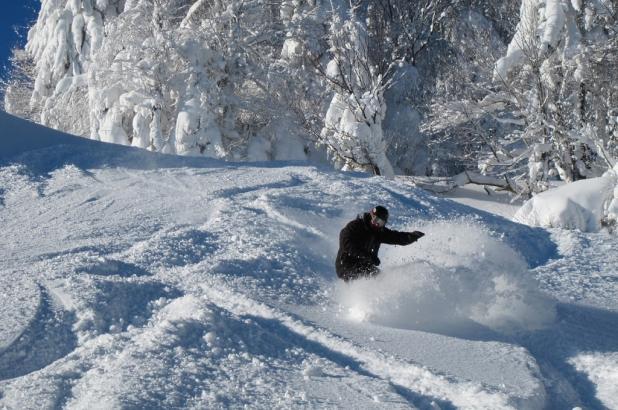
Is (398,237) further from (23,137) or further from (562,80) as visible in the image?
(562,80)

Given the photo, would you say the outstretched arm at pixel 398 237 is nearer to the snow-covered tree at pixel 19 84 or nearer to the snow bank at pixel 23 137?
the snow bank at pixel 23 137

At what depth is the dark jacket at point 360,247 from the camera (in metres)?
6.52

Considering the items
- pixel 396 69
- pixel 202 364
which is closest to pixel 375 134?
pixel 396 69

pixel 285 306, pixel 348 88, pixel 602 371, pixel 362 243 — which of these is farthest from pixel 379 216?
pixel 348 88

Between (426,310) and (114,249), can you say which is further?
(114,249)

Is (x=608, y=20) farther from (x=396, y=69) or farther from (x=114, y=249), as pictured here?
(x=114, y=249)

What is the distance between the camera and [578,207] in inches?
452

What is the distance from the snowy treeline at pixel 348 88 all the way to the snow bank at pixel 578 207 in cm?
404

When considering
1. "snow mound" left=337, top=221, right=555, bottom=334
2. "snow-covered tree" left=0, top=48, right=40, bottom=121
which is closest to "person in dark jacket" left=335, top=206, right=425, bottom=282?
"snow mound" left=337, top=221, right=555, bottom=334

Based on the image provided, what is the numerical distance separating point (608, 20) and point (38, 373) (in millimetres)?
14695

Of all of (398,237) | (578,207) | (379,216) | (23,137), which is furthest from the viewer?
(23,137)

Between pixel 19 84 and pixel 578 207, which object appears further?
pixel 19 84

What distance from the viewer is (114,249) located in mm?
8164

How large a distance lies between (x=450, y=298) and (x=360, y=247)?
989 millimetres
